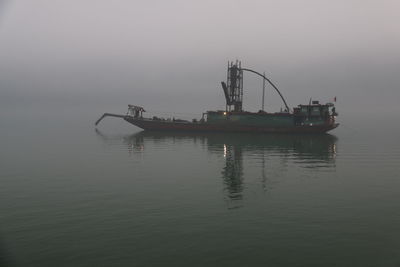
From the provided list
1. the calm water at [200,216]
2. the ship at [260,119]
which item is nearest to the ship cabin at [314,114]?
the ship at [260,119]

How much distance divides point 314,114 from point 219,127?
22.1 metres

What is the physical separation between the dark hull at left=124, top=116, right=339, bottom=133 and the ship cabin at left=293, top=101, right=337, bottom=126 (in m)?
1.04

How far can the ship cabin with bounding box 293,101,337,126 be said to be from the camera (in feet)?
242

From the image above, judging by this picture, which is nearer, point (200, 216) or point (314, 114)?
point (200, 216)

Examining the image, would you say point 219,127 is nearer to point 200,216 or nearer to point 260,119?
point 260,119

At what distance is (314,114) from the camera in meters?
74.9

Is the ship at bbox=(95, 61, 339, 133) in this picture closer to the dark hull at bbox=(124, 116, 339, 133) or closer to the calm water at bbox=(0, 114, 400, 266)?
the dark hull at bbox=(124, 116, 339, 133)

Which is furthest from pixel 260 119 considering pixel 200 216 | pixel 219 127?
pixel 200 216

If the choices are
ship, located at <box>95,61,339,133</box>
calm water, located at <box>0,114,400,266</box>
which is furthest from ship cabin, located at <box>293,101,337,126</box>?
calm water, located at <box>0,114,400,266</box>

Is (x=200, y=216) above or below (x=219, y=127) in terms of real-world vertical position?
below

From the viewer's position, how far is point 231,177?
89.2 feet

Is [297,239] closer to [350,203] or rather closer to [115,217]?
[350,203]

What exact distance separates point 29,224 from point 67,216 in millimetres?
1755

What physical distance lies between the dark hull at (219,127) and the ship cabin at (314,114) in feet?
3.41
